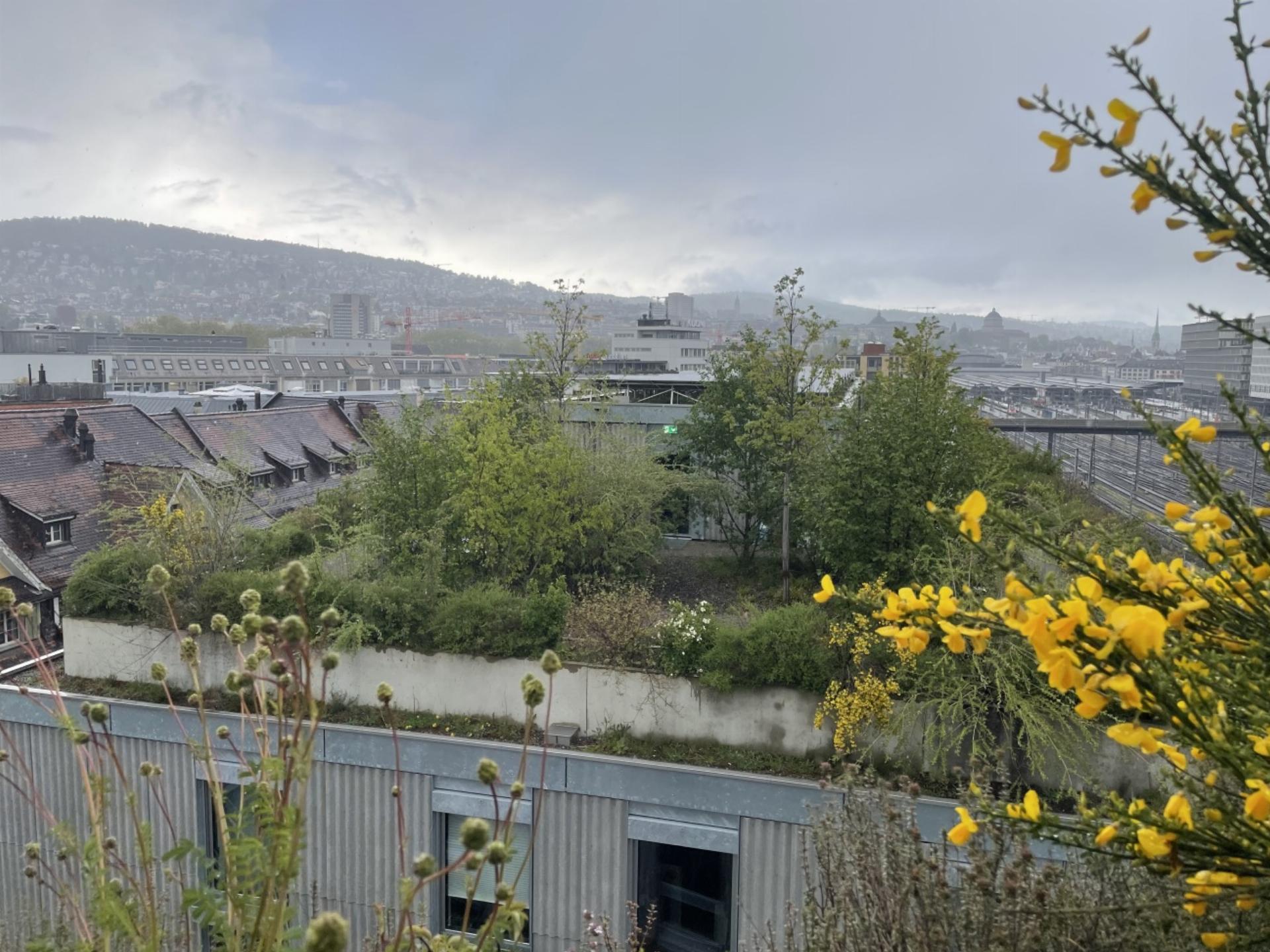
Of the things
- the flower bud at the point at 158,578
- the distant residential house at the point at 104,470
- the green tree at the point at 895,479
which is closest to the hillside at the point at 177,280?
the distant residential house at the point at 104,470

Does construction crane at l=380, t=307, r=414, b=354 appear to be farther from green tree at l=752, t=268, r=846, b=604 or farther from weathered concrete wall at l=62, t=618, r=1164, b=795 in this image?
weathered concrete wall at l=62, t=618, r=1164, b=795

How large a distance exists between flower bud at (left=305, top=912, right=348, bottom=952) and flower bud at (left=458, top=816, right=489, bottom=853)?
26cm

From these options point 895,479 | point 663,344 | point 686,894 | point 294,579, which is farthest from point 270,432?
point 663,344

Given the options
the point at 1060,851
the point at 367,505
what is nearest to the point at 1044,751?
A: the point at 1060,851

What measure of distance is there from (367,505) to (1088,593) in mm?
13867

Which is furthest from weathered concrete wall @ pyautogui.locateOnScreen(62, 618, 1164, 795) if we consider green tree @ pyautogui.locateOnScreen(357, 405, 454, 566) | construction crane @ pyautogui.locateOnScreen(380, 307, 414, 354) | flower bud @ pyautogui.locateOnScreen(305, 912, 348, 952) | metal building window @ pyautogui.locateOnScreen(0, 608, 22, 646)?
construction crane @ pyautogui.locateOnScreen(380, 307, 414, 354)

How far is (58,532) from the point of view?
1934 centimetres

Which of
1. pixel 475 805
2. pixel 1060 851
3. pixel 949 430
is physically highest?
pixel 949 430

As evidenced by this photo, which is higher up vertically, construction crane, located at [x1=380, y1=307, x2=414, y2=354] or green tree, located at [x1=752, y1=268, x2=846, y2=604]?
construction crane, located at [x1=380, y1=307, x2=414, y2=354]

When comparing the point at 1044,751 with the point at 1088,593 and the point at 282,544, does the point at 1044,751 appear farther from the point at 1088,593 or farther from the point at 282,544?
the point at 282,544

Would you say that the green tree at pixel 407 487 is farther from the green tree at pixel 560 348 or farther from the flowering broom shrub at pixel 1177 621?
the flowering broom shrub at pixel 1177 621

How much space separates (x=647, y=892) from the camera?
29.8 feet

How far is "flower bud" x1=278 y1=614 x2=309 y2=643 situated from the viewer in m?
2.07

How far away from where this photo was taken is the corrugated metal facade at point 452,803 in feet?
28.5
